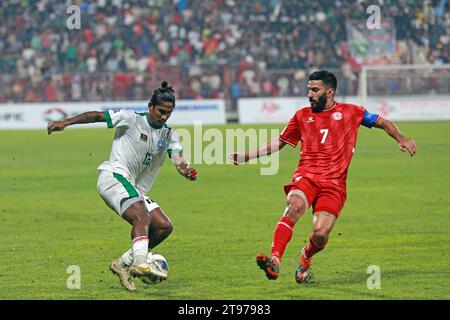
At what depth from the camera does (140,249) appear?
9492 millimetres

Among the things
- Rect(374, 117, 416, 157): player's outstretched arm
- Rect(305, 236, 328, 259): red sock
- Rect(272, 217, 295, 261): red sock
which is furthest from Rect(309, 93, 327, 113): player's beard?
Rect(305, 236, 328, 259): red sock

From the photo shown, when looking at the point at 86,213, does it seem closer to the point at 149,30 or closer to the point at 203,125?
the point at 203,125

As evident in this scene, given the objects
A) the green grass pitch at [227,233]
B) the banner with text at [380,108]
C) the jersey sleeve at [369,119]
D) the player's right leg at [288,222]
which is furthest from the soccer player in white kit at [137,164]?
the banner with text at [380,108]

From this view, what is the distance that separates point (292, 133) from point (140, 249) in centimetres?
215

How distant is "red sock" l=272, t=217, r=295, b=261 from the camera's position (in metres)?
9.70

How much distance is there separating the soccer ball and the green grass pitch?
0.25m

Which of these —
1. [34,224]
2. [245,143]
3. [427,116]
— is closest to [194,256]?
[34,224]

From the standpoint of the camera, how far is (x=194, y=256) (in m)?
12.5

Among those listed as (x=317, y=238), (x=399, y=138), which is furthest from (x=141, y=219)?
(x=399, y=138)

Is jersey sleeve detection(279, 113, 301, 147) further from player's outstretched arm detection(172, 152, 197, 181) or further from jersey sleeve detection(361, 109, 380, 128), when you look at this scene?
player's outstretched arm detection(172, 152, 197, 181)

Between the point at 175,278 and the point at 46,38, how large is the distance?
35.0 meters

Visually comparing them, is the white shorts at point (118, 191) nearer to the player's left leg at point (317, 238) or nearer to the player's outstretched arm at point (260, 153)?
the player's outstretched arm at point (260, 153)

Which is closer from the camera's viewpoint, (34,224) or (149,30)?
(34,224)
